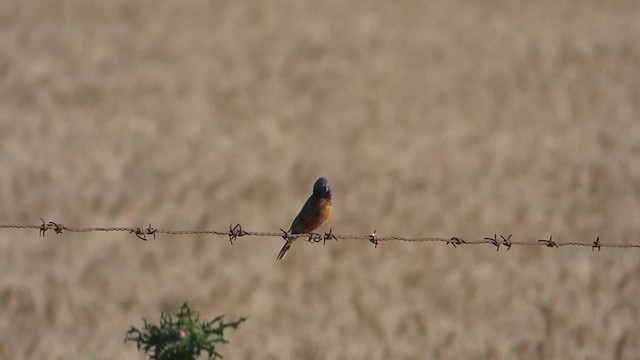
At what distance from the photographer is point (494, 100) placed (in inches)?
558

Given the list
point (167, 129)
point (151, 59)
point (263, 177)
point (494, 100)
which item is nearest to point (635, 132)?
point (494, 100)

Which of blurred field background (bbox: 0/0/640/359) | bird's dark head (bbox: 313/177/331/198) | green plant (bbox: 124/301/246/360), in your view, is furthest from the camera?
blurred field background (bbox: 0/0/640/359)

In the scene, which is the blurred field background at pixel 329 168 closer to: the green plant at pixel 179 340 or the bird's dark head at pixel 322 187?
the bird's dark head at pixel 322 187

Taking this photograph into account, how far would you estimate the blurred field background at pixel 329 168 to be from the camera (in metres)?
8.88

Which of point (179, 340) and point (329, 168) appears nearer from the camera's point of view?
point (179, 340)

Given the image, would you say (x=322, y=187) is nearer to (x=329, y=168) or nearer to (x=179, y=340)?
(x=179, y=340)

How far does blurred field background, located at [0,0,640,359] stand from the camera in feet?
29.1

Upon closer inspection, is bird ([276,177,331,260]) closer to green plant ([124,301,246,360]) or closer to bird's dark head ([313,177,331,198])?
bird's dark head ([313,177,331,198])

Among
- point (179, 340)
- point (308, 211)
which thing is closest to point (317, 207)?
point (308, 211)

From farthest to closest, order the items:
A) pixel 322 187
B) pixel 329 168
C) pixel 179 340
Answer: pixel 329 168 < pixel 322 187 < pixel 179 340

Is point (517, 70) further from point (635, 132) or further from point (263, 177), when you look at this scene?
point (263, 177)

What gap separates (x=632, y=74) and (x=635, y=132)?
7.63 ft

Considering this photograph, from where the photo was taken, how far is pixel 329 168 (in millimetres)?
11891

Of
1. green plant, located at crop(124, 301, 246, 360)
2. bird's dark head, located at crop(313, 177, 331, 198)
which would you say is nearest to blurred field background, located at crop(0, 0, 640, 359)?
bird's dark head, located at crop(313, 177, 331, 198)
